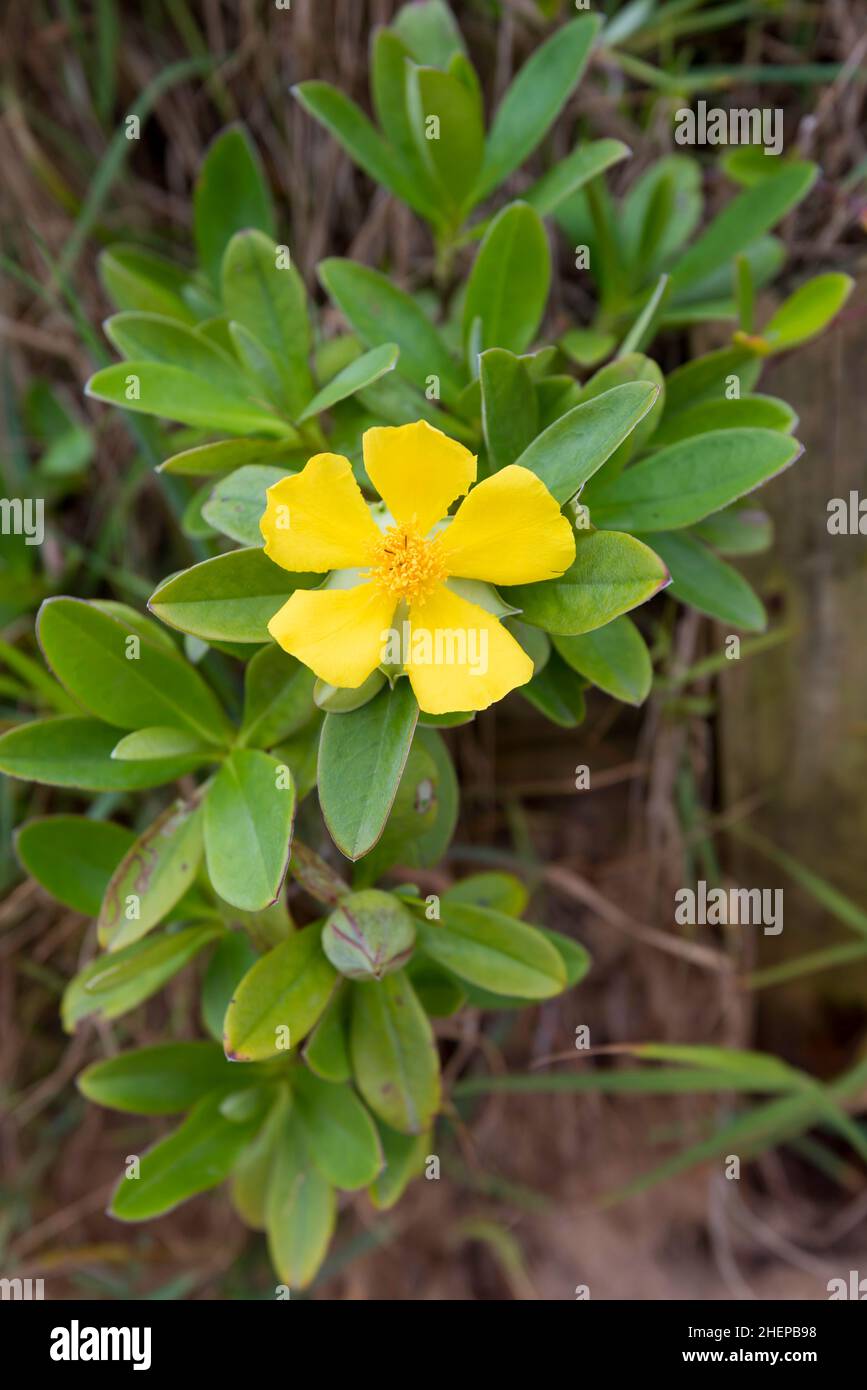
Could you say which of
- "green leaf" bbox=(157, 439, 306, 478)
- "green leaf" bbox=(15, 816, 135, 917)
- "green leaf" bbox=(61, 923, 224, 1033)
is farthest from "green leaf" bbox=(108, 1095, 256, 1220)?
"green leaf" bbox=(157, 439, 306, 478)

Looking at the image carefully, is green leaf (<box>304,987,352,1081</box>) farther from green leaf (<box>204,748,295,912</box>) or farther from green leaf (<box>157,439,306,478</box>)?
green leaf (<box>157,439,306,478</box>)

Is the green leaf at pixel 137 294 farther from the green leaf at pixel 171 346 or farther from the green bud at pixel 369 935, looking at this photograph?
the green bud at pixel 369 935

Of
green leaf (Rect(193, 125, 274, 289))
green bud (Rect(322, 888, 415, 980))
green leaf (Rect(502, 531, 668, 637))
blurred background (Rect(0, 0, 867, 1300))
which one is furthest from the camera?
blurred background (Rect(0, 0, 867, 1300))

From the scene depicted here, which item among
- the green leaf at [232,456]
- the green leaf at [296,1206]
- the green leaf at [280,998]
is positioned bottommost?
the green leaf at [296,1206]

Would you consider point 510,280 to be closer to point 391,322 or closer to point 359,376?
point 391,322

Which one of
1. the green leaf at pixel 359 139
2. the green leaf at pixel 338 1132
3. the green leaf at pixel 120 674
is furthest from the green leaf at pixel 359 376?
the green leaf at pixel 338 1132
